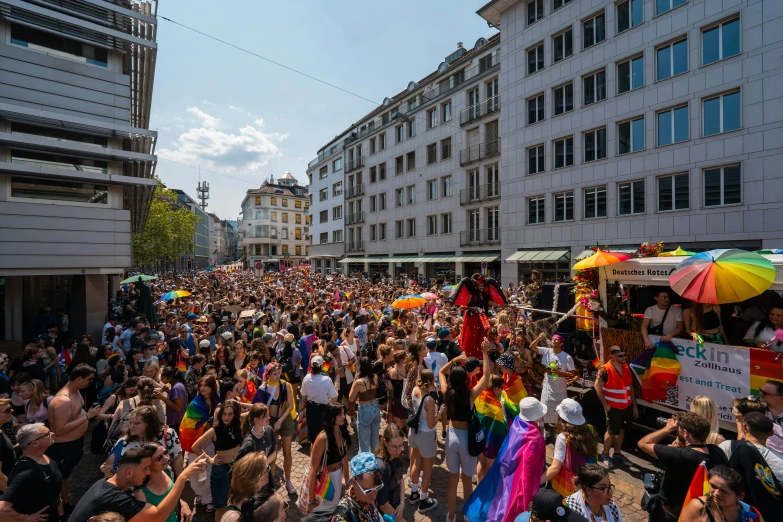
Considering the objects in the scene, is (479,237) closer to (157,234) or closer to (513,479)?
(513,479)

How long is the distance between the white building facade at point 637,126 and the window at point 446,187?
20.7 feet

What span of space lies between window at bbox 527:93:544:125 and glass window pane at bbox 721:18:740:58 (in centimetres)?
817

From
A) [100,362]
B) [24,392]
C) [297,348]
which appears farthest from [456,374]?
[100,362]

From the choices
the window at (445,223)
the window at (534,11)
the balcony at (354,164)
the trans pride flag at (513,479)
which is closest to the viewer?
the trans pride flag at (513,479)

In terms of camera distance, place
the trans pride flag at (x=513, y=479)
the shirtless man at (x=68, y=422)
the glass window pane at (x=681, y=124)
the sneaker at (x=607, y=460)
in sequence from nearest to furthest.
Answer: the trans pride flag at (x=513, y=479), the shirtless man at (x=68, y=422), the sneaker at (x=607, y=460), the glass window pane at (x=681, y=124)

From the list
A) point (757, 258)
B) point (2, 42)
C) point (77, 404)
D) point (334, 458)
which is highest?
point (2, 42)

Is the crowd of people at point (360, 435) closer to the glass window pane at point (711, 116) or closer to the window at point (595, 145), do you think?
the glass window pane at point (711, 116)

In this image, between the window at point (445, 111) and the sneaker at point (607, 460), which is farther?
the window at point (445, 111)

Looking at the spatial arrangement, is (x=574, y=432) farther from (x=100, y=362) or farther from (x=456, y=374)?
(x=100, y=362)

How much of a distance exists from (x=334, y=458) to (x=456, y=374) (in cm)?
160

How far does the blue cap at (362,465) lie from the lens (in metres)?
2.86

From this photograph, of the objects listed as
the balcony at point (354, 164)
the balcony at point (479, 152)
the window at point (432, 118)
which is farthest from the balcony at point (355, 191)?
the balcony at point (479, 152)

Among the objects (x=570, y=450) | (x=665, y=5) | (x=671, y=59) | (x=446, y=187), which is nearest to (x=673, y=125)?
(x=671, y=59)

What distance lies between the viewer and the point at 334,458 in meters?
4.09
